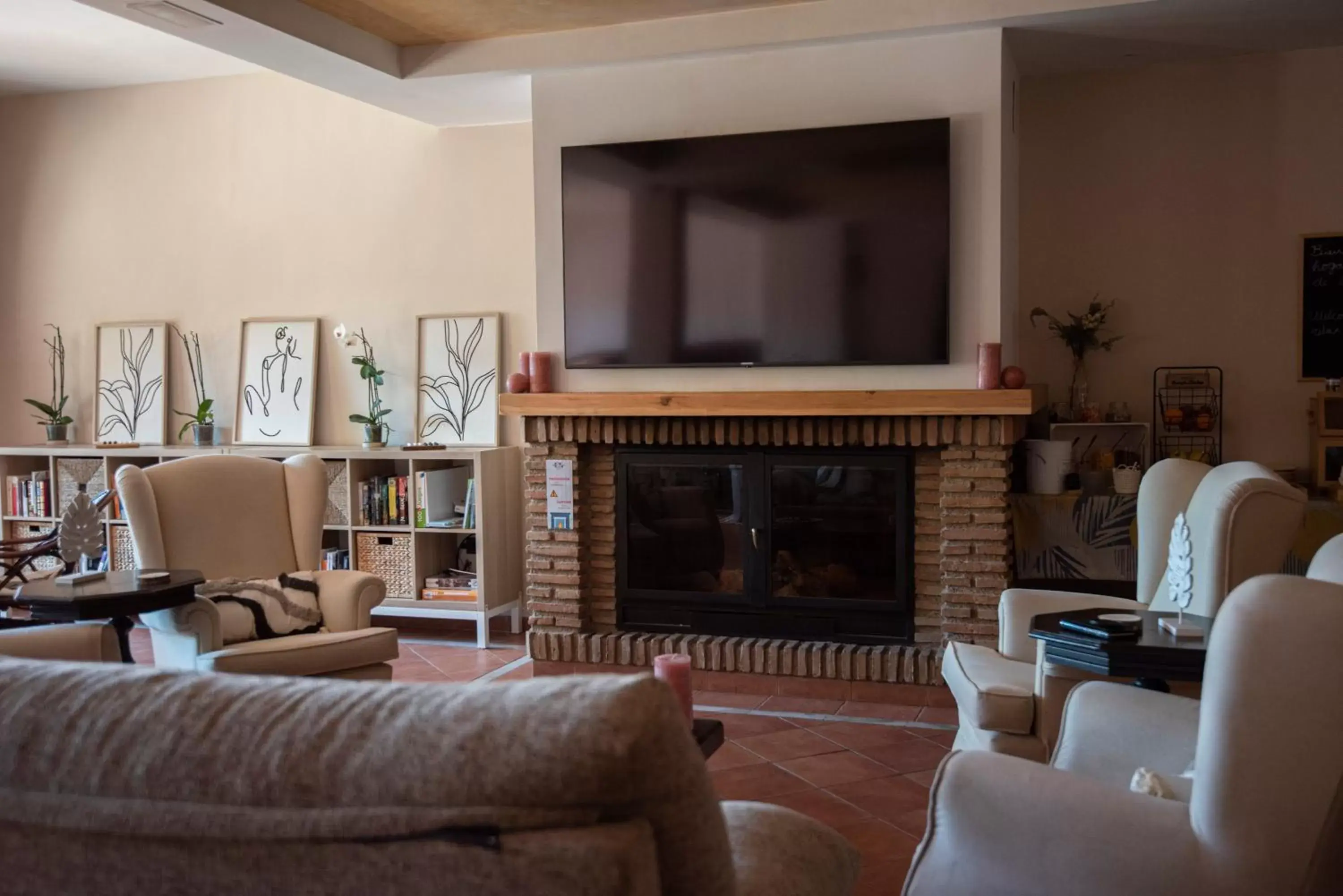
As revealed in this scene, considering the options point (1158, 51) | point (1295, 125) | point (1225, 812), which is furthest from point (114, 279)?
point (1225, 812)

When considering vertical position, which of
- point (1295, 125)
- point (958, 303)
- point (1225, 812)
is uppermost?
point (1295, 125)

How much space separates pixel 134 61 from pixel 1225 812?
602 centimetres

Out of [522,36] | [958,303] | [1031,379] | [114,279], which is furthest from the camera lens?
[114,279]

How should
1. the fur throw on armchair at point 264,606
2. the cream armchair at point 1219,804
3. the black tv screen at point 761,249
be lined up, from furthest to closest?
the black tv screen at point 761,249 < the fur throw on armchair at point 264,606 < the cream armchair at point 1219,804

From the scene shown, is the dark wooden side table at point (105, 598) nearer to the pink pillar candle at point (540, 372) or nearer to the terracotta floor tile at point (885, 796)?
the pink pillar candle at point (540, 372)

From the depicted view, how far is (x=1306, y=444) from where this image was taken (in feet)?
16.1

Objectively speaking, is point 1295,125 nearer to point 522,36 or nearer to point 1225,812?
point 522,36

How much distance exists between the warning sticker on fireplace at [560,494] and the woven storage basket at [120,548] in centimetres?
250

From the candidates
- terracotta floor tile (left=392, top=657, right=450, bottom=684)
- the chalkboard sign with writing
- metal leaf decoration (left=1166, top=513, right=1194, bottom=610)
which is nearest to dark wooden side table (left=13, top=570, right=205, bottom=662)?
terracotta floor tile (left=392, top=657, right=450, bottom=684)

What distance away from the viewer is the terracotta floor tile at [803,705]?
175 inches

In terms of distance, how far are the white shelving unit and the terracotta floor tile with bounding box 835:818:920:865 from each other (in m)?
2.59

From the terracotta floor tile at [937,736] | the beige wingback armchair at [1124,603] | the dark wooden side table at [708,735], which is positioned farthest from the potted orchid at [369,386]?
the dark wooden side table at [708,735]

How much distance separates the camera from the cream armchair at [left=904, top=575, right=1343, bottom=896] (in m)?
1.61

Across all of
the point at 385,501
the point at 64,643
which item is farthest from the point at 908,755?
the point at 385,501
